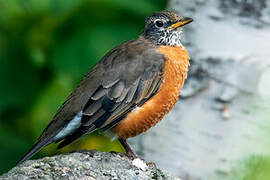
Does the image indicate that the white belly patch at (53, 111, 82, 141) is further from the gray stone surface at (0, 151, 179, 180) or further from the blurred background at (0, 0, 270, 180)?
the blurred background at (0, 0, 270, 180)

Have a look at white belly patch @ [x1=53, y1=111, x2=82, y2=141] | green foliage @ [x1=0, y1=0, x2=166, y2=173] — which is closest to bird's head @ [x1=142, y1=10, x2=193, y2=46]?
green foliage @ [x1=0, y1=0, x2=166, y2=173]

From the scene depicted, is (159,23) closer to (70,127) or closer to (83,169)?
(70,127)

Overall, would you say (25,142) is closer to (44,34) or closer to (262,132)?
(44,34)

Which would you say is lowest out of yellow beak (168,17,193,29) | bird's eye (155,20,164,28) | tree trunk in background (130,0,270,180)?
tree trunk in background (130,0,270,180)

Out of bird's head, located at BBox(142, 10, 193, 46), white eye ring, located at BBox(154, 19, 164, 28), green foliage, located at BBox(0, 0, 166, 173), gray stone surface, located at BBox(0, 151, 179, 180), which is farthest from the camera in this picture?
green foliage, located at BBox(0, 0, 166, 173)

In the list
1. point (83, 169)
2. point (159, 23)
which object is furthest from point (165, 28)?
point (83, 169)

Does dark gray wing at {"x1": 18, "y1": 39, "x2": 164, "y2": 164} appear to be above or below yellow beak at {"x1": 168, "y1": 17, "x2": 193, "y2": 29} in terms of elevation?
below
